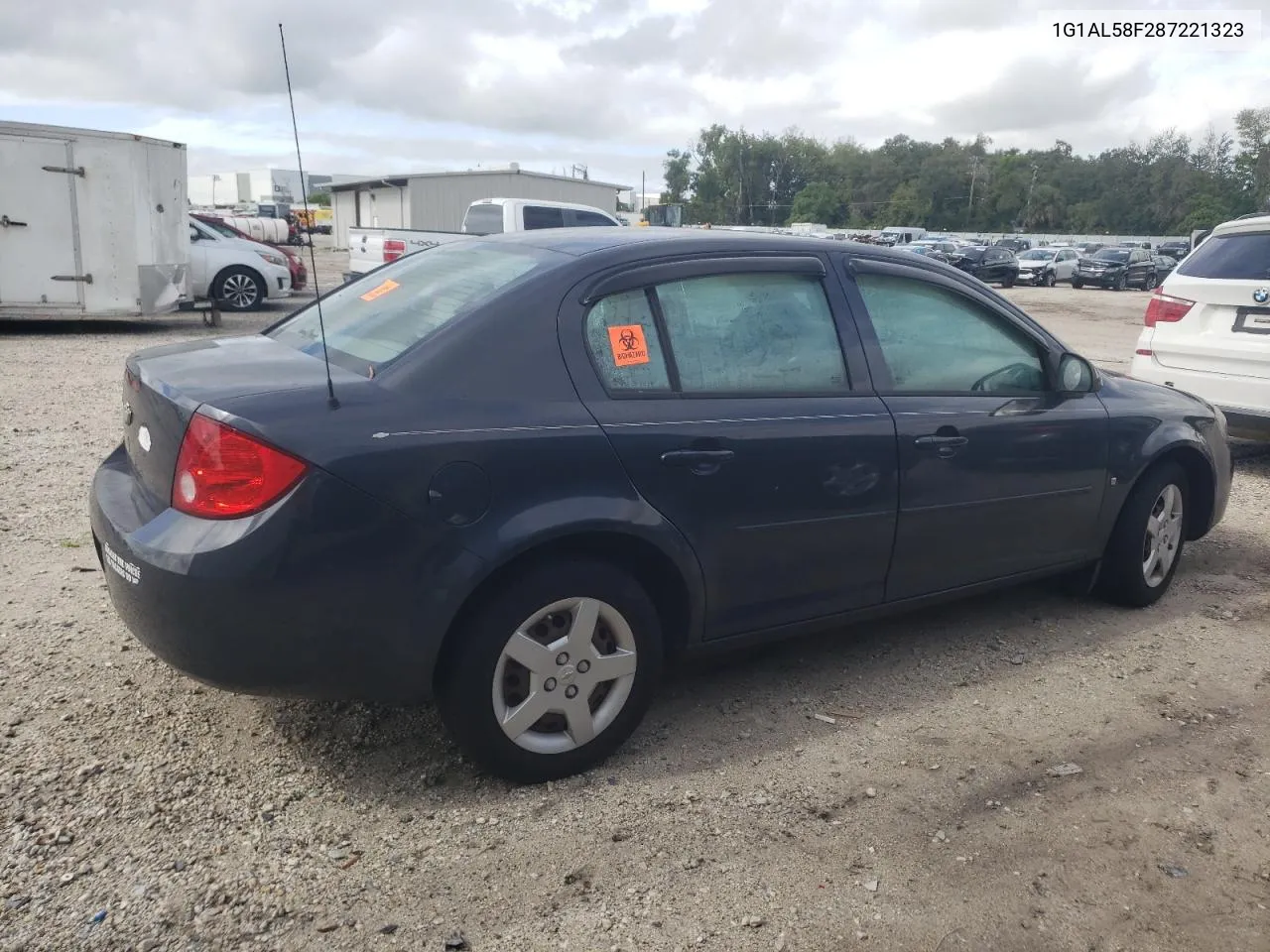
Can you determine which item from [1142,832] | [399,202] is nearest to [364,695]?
[1142,832]

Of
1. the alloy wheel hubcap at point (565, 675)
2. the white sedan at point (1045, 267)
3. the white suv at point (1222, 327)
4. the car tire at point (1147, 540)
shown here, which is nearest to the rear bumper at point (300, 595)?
the alloy wheel hubcap at point (565, 675)

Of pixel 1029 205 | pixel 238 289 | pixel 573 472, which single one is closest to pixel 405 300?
pixel 573 472

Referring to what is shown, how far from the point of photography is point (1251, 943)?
265cm

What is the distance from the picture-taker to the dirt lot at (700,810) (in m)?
2.63

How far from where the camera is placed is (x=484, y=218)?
18.5 meters

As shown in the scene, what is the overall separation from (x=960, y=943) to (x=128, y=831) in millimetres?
2177

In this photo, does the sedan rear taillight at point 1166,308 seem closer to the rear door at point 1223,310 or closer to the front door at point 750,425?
the rear door at point 1223,310

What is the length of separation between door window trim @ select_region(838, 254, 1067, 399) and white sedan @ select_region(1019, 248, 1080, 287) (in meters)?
37.8

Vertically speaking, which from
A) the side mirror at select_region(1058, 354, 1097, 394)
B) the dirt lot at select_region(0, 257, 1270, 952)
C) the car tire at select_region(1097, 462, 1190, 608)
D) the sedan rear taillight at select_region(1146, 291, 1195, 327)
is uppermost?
the sedan rear taillight at select_region(1146, 291, 1195, 327)

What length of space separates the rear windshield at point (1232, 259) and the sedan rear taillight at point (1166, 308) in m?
0.20

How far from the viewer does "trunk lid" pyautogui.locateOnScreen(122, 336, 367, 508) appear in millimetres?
2926

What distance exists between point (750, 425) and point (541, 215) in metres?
15.3

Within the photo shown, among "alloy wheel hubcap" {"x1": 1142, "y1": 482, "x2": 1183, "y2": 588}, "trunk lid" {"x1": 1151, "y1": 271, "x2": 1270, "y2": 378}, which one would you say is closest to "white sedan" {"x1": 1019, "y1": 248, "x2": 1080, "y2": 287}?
"trunk lid" {"x1": 1151, "y1": 271, "x2": 1270, "y2": 378}

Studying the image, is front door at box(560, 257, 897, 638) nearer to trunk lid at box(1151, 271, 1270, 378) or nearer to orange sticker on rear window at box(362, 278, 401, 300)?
orange sticker on rear window at box(362, 278, 401, 300)
